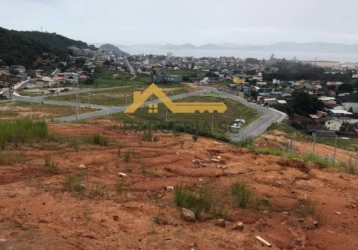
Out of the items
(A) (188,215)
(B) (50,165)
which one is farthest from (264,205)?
(B) (50,165)

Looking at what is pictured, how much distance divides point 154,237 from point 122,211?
2.10ft

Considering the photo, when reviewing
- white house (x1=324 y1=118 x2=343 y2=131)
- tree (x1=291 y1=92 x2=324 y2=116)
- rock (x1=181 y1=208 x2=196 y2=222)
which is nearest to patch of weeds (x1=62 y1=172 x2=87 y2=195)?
rock (x1=181 y1=208 x2=196 y2=222)

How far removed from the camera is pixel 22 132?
6.91 m

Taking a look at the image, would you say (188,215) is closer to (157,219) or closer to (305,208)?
(157,219)

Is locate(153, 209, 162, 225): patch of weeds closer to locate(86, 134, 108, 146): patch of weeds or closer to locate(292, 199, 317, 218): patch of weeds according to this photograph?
locate(292, 199, 317, 218): patch of weeds

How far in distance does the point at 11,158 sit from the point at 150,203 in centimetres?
248

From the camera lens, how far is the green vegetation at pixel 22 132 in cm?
656

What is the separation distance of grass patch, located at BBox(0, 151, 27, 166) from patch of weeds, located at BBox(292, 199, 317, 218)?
3804mm

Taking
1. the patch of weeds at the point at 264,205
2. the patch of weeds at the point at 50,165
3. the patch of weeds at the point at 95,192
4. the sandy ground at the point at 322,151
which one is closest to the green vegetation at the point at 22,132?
the patch of weeds at the point at 50,165

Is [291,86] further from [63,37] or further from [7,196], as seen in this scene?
[63,37]

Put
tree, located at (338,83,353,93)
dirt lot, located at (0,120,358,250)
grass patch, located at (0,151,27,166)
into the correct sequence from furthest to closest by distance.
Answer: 1. tree, located at (338,83,353,93)
2. grass patch, located at (0,151,27,166)
3. dirt lot, located at (0,120,358,250)

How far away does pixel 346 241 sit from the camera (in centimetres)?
375

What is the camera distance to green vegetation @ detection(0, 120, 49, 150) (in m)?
6.56

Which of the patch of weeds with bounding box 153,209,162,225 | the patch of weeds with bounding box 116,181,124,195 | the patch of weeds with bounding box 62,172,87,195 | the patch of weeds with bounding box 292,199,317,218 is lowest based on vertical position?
the patch of weeds with bounding box 292,199,317,218
